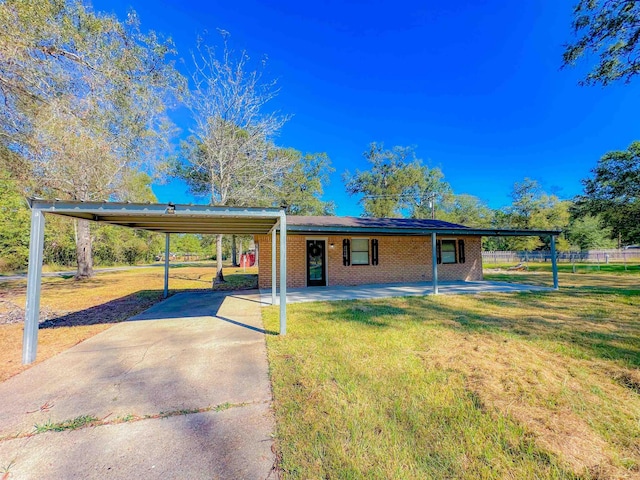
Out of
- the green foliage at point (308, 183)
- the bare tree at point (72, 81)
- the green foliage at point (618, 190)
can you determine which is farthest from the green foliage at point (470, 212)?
the bare tree at point (72, 81)

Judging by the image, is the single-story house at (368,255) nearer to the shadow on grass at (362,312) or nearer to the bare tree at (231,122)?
the shadow on grass at (362,312)

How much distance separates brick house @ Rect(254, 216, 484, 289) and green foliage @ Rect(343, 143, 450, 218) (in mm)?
15134

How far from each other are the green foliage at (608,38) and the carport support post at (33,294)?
47.3ft

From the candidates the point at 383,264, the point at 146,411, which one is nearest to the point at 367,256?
the point at 383,264

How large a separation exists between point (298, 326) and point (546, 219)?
35458mm

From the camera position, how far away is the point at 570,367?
10.9 ft

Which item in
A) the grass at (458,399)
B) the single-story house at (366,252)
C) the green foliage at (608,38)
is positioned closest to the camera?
the grass at (458,399)

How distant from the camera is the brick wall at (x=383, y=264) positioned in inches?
420

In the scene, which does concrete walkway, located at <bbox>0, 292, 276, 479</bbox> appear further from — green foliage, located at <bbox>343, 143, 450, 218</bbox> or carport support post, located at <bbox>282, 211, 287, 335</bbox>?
green foliage, located at <bbox>343, 143, 450, 218</bbox>

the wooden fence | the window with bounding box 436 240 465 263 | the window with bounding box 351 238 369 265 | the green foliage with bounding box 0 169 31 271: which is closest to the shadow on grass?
the window with bounding box 351 238 369 265

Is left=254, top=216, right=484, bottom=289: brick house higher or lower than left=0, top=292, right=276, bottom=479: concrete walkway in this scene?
higher

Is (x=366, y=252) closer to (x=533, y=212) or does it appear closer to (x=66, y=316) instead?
(x=66, y=316)

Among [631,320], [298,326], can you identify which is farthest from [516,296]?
[298,326]

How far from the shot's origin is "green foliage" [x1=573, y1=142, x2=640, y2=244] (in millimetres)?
17891
